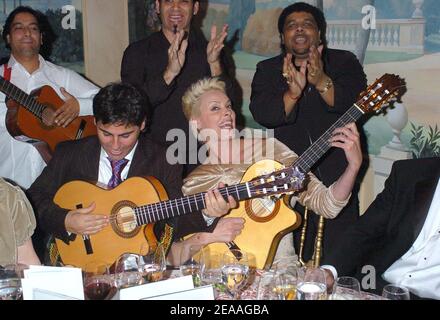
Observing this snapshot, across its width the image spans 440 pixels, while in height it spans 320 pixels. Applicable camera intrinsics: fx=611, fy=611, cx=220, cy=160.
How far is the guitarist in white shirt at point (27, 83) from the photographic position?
358 cm

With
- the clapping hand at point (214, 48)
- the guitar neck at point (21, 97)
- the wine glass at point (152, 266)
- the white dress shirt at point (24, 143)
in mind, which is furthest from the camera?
the white dress shirt at point (24, 143)

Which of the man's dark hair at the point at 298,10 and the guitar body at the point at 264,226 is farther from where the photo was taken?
the man's dark hair at the point at 298,10

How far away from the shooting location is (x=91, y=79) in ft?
15.0

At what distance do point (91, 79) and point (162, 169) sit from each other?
2.11 m

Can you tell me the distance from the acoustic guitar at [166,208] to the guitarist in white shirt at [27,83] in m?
1.02

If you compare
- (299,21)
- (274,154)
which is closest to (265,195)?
(274,154)

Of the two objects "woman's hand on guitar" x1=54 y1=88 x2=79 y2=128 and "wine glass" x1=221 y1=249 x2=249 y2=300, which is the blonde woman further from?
"woman's hand on guitar" x1=54 y1=88 x2=79 y2=128

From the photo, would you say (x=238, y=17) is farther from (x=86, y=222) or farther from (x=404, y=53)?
(x=86, y=222)

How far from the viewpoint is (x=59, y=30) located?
14.5 feet

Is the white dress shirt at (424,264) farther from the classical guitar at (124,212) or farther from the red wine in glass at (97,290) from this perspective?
the red wine in glass at (97,290)

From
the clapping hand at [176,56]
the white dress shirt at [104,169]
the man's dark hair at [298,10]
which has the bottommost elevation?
the white dress shirt at [104,169]

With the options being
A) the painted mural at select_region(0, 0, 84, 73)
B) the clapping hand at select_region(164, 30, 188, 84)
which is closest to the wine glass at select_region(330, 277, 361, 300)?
the clapping hand at select_region(164, 30, 188, 84)

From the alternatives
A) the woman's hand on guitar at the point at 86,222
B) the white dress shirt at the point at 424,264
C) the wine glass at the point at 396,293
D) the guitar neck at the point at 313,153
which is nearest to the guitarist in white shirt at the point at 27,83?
the woman's hand on guitar at the point at 86,222
